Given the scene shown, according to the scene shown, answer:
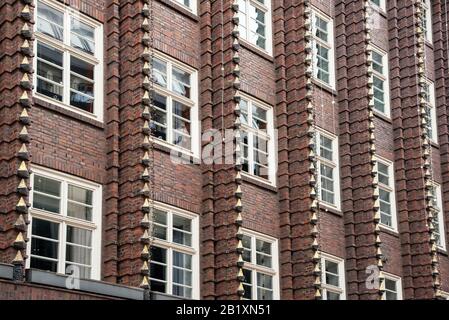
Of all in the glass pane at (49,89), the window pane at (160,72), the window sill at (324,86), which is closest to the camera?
the glass pane at (49,89)

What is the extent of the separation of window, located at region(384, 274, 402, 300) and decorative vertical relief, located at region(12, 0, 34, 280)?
13.5m

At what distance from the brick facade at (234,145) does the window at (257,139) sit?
0.94 feet

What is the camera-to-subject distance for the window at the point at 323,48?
28.4 m

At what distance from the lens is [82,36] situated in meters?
21.1

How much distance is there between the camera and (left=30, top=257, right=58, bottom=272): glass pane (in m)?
18.6

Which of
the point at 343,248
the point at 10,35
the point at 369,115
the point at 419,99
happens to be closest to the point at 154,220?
the point at 10,35

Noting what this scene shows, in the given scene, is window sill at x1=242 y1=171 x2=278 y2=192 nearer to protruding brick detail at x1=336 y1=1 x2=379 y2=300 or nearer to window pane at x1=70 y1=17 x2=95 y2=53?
protruding brick detail at x1=336 y1=1 x2=379 y2=300

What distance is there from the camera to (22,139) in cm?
1845

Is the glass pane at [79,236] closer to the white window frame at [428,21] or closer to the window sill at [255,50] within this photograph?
the window sill at [255,50]

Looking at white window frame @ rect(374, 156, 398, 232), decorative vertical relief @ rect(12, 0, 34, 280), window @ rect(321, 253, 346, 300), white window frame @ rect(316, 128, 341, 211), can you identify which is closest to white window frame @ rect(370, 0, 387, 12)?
white window frame @ rect(374, 156, 398, 232)

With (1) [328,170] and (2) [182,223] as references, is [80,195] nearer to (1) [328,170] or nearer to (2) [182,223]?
(2) [182,223]

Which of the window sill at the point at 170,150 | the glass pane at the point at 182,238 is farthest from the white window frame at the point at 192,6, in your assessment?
the glass pane at the point at 182,238

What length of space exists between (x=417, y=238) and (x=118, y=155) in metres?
12.3
